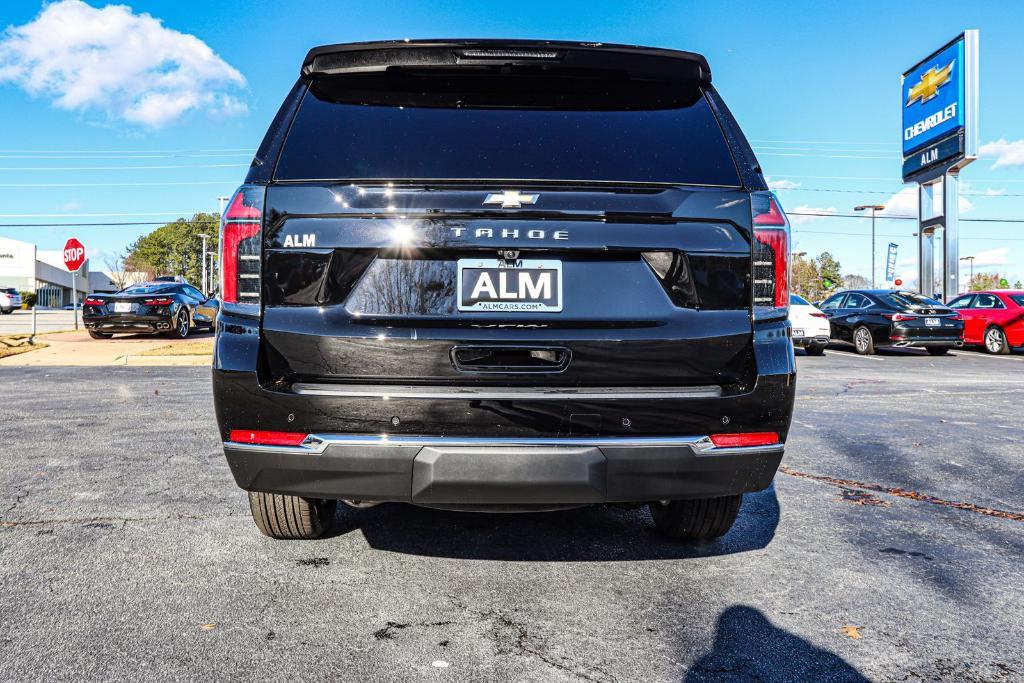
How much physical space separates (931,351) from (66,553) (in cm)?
1858

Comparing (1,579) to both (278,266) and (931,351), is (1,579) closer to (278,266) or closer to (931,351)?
(278,266)

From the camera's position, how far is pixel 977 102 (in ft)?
93.6

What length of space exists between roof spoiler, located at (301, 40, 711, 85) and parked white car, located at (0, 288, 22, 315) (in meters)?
51.6

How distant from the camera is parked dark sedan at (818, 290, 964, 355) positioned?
1631 centimetres

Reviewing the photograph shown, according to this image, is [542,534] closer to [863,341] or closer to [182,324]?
[863,341]

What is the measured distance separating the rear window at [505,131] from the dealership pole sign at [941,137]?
30.5 metres

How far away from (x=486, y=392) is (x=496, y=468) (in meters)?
0.25

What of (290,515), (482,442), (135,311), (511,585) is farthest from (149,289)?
(482,442)

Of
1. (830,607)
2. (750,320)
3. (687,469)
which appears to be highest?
(750,320)

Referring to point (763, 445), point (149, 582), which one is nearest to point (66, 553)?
point (149, 582)

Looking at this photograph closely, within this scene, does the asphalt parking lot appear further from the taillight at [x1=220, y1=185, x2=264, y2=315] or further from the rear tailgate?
the taillight at [x1=220, y1=185, x2=264, y2=315]

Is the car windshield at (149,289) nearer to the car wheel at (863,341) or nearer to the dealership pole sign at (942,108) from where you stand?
the car wheel at (863,341)

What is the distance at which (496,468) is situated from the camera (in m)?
2.51

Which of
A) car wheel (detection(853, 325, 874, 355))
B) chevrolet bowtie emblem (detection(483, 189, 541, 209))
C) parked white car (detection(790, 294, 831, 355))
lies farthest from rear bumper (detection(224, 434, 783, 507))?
car wheel (detection(853, 325, 874, 355))
